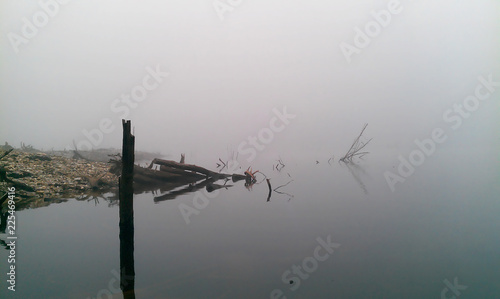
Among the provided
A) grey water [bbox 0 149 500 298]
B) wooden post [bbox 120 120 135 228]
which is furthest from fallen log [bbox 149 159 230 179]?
wooden post [bbox 120 120 135 228]

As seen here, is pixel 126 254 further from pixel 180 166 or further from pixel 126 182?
pixel 180 166

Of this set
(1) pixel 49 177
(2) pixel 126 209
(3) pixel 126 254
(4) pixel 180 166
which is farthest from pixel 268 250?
(1) pixel 49 177

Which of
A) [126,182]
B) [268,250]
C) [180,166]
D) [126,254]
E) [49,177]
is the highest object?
[49,177]

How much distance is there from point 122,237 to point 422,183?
2004cm

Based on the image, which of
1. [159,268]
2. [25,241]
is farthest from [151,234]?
[25,241]

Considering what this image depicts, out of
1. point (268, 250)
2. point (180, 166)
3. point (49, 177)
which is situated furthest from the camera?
point (180, 166)

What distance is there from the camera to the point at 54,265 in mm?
6109

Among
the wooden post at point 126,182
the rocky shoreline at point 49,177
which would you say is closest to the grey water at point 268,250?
the wooden post at point 126,182

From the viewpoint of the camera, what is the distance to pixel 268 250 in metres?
7.28

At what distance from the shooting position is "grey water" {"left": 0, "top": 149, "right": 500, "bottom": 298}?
5.35 m

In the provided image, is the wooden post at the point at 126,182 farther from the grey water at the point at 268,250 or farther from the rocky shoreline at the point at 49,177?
the rocky shoreline at the point at 49,177

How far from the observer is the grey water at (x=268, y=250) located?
5.35 m

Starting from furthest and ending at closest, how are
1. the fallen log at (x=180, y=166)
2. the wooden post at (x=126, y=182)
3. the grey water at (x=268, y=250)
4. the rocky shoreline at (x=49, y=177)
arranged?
the fallen log at (x=180, y=166) < the rocky shoreline at (x=49, y=177) < the wooden post at (x=126, y=182) < the grey water at (x=268, y=250)

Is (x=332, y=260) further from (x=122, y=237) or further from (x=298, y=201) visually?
(x=298, y=201)
